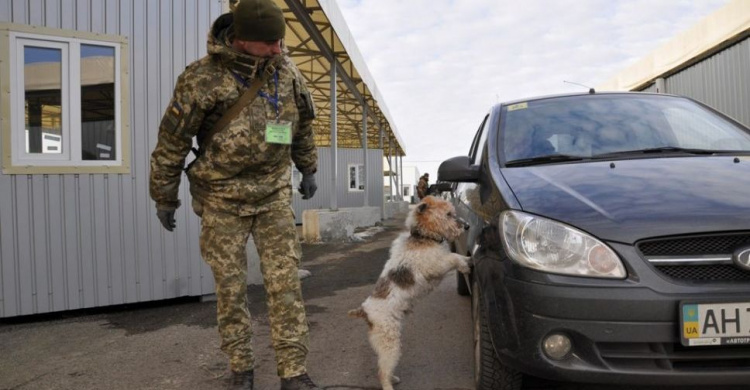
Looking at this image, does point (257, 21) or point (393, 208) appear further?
point (393, 208)

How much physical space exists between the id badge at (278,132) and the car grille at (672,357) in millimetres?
1767

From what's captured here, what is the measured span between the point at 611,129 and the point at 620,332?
5.29ft

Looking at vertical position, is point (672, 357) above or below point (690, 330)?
below

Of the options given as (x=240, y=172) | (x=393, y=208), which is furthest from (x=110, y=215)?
(x=393, y=208)

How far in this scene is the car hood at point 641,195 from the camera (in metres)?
1.86

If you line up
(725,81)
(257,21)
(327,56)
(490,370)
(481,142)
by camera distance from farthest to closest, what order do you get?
(327,56) → (725,81) → (481,142) → (257,21) → (490,370)

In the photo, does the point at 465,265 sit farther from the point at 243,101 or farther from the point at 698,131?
the point at 698,131

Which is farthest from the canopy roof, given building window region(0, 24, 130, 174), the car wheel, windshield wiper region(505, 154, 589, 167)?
the car wheel

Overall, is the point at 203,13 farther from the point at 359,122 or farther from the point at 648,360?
the point at 359,122

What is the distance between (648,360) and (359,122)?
825 inches

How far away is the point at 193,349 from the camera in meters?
3.66

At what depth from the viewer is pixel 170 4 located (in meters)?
5.06

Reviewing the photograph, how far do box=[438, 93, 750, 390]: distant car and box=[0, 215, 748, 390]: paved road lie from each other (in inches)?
32.0

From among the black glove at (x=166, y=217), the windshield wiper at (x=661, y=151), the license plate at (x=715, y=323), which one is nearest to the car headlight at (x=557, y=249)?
the license plate at (x=715, y=323)
